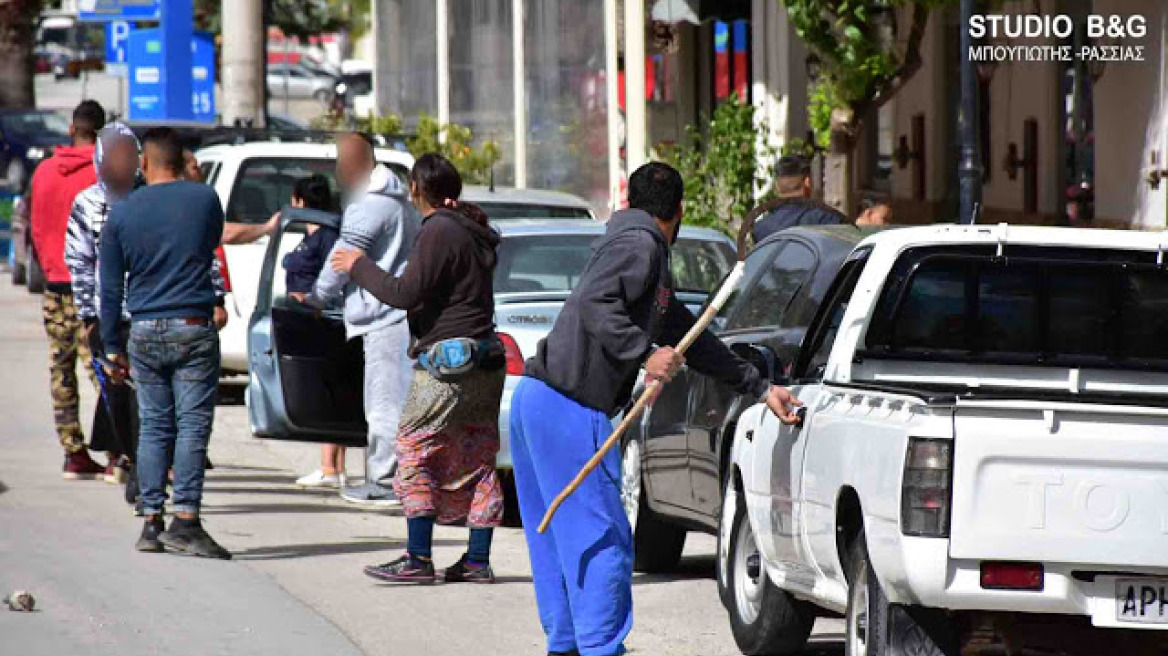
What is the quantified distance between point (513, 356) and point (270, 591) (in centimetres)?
219

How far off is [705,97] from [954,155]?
5453 mm

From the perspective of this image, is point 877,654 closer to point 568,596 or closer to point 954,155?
point 568,596

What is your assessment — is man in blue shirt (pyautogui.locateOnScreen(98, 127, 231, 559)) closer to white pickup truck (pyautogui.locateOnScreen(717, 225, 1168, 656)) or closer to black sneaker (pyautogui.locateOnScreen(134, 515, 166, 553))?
black sneaker (pyautogui.locateOnScreen(134, 515, 166, 553))

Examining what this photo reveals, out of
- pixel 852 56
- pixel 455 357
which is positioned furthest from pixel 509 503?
pixel 852 56

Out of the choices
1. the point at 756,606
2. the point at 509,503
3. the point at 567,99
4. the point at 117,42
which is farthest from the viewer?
the point at 117,42

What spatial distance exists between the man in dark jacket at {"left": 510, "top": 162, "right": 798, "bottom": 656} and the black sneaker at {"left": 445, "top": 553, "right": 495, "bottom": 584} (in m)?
2.66

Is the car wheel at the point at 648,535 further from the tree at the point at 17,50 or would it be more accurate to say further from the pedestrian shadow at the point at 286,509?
the tree at the point at 17,50

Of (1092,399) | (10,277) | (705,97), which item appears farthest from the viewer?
(10,277)

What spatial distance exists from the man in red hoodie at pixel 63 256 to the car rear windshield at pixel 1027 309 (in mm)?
6666

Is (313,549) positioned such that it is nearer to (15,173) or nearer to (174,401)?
(174,401)

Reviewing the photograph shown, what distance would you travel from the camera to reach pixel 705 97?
2875cm

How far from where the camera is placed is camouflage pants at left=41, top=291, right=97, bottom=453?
13.1 m

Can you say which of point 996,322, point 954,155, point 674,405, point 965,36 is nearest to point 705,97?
point 954,155

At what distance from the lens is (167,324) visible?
10.4 meters
